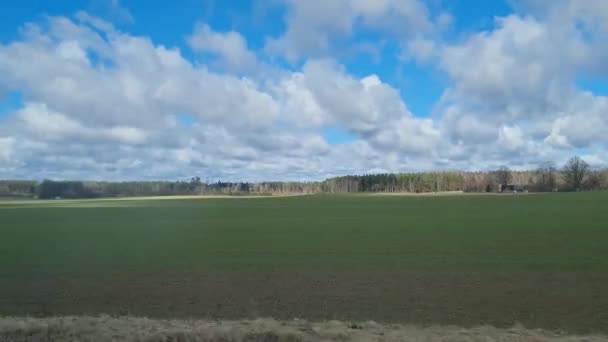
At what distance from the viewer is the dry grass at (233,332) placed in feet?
33.6

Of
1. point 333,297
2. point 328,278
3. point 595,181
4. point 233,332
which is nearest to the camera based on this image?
point 233,332

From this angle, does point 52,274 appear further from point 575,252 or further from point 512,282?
point 575,252

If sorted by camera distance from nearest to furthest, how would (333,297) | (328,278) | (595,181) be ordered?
(333,297) → (328,278) → (595,181)

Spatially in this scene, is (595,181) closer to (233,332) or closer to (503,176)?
(503,176)

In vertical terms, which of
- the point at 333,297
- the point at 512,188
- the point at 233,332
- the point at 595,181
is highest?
the point at 595,181

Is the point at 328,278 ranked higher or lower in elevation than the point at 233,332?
lower

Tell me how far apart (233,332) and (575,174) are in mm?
184098

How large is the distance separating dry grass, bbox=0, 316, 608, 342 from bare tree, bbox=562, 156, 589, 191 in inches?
6949

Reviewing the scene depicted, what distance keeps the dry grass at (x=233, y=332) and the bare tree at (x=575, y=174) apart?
17651 cm

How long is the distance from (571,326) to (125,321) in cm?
1254

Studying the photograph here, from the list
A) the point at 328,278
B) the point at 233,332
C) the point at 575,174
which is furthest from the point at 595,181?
the point at 233,332

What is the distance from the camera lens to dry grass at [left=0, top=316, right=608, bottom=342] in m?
10.2

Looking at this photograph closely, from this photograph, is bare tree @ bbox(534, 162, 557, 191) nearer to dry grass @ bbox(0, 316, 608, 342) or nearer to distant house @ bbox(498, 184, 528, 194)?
distant house @ bbox(498, 184, 528, 194)

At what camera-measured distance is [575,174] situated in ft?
545
